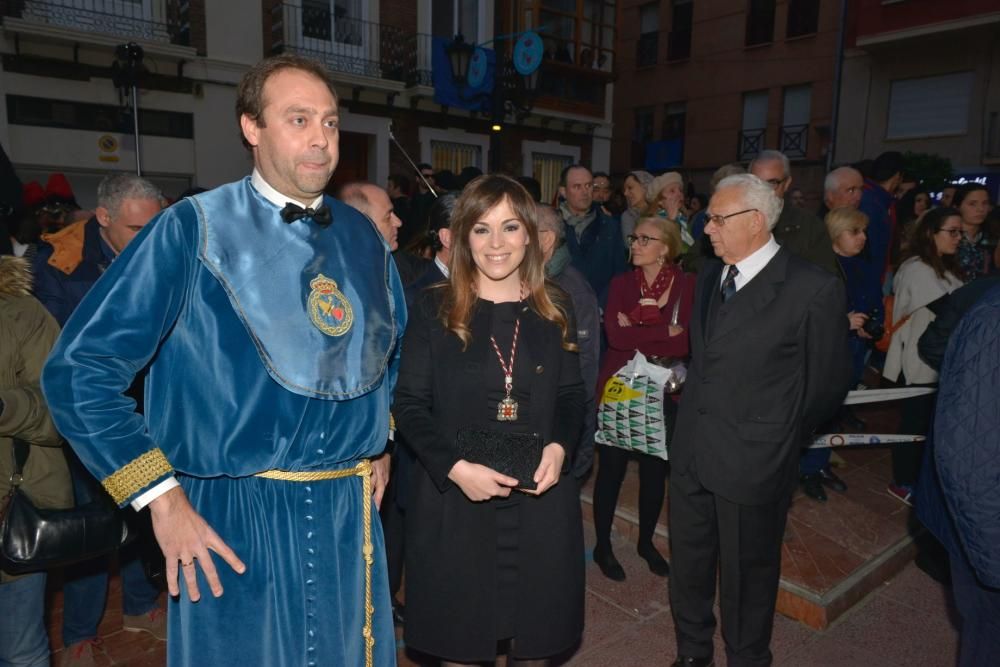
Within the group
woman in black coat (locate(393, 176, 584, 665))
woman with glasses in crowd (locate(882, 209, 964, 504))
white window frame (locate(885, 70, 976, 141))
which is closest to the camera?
woman in black coat (locate(393, 176, 584, 665))

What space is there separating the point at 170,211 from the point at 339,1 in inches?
549

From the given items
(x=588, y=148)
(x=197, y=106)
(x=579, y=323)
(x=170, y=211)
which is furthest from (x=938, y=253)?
(x=588, y=148)

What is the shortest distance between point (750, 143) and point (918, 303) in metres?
18.9

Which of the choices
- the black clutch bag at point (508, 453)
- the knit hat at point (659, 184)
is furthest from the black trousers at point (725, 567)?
the knit hat at point (659, 184)

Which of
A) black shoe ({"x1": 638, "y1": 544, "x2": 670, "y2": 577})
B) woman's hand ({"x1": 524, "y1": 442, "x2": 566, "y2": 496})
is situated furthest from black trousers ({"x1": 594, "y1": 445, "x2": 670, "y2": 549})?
woman's hand ({"x1": 524, "y1": 442, "x2": 566, "y2": 496})

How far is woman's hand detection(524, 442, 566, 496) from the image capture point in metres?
2.27

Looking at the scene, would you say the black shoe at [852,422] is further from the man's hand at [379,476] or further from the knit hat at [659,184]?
A: the man's hand at [379,476]

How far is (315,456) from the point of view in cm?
197

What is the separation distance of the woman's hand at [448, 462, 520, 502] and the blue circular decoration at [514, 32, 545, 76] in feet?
29.6

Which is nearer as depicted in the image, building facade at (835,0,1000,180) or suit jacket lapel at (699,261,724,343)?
suit jacket lapel at (699,261,724,343)

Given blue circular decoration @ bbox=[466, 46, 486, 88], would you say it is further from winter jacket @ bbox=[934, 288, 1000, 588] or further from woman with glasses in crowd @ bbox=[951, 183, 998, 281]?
winter jacket @ bbox=[934, 288, 1000, 588]

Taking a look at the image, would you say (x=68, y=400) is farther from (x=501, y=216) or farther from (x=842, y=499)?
(x=842, y=499)

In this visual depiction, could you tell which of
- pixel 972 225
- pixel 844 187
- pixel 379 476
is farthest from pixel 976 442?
pixel 972 225

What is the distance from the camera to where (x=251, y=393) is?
1.83 metres
